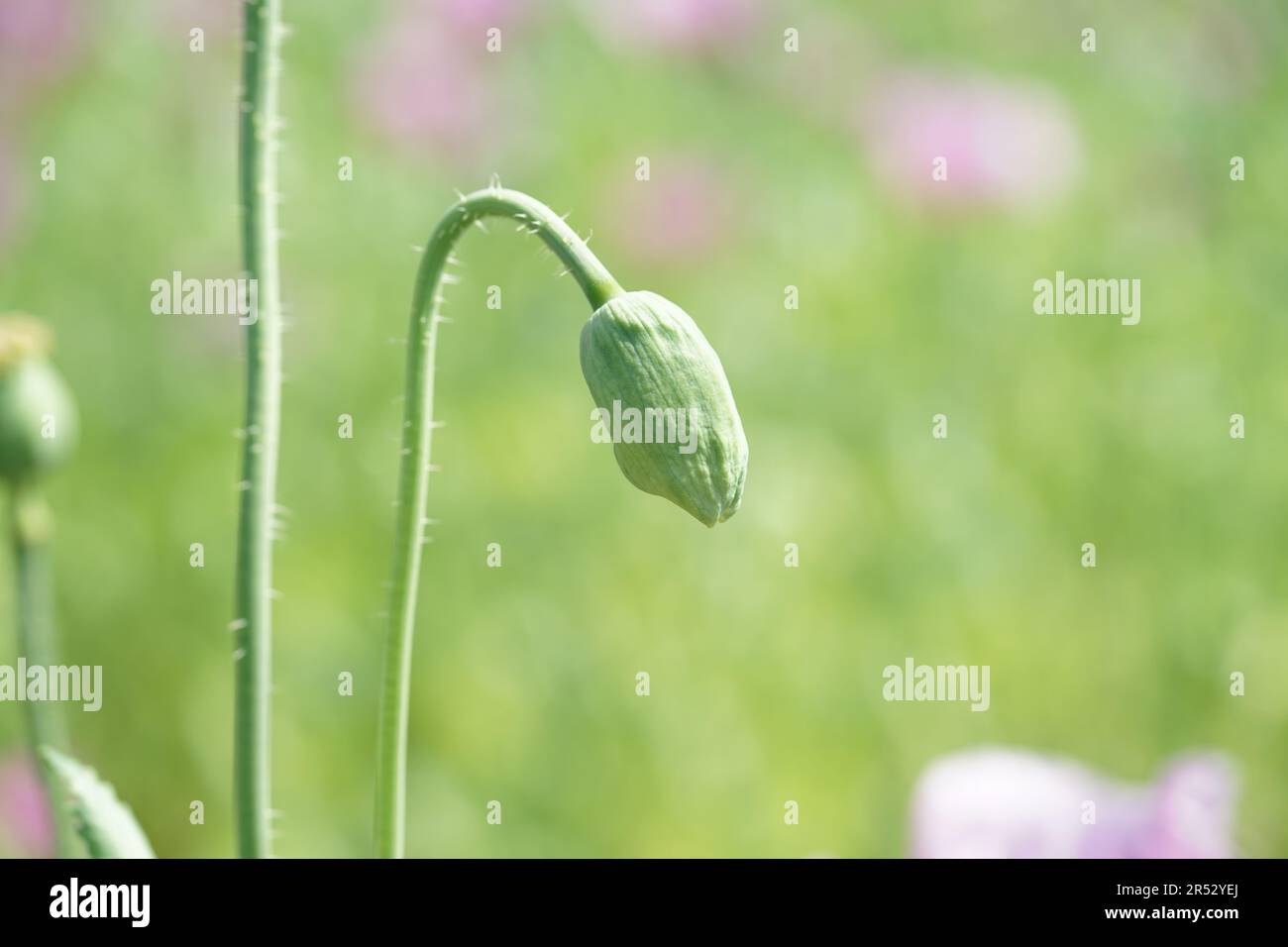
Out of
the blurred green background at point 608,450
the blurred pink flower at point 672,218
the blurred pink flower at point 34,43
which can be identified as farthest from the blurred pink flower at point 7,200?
the blurred pink flower at point 672,218

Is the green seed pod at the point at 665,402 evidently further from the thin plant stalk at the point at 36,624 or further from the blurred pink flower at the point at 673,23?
the blurred pink flower at the point at 673,23

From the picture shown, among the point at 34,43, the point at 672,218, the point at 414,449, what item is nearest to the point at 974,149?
the point at 672,218

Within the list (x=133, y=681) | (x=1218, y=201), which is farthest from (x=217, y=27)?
(x=1218, y=201)

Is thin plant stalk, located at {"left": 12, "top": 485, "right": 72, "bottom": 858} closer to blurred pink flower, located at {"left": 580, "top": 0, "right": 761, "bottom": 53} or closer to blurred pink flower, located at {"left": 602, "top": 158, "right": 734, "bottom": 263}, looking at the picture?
blurred pink flower, located at {"left": 602, "top": 158, "right": 734, "bottom": 263}

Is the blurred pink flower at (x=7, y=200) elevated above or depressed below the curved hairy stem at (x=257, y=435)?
above

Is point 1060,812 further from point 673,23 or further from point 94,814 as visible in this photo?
point 673,23

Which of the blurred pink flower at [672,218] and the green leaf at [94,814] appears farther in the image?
the blurred pink flower at [672,218]
